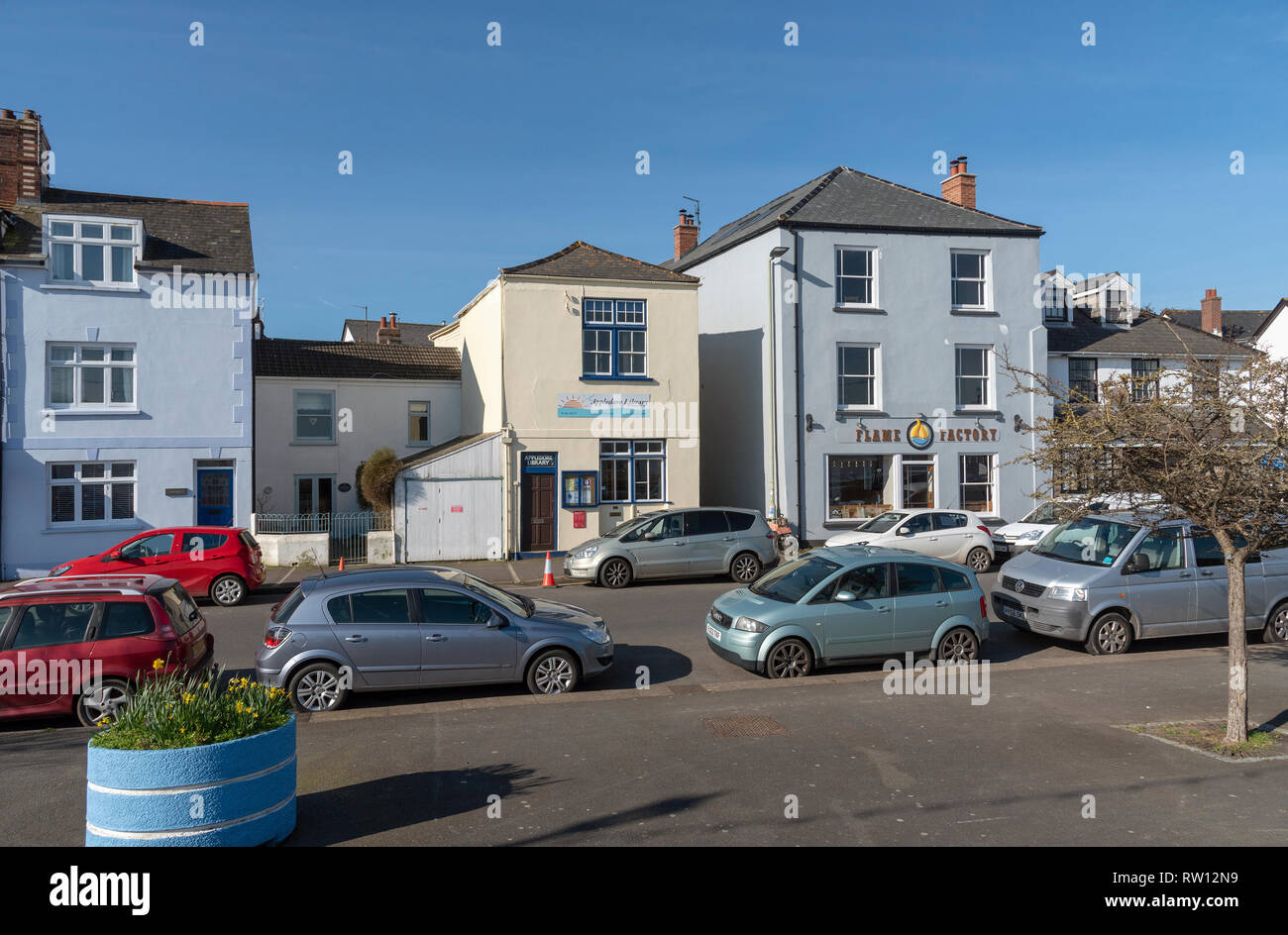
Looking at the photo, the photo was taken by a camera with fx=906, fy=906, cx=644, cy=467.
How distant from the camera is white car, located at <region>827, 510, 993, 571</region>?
67.2ft

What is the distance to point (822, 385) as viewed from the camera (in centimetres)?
2536

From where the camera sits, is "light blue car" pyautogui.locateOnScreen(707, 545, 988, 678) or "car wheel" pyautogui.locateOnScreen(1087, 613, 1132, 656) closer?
"light blue car" pyautogui.locateOnScreen(707, 545, 988, 678)

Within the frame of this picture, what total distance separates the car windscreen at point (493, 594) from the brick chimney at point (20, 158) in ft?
61.8

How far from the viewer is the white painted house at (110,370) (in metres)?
20.7

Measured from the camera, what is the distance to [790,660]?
11.0 m

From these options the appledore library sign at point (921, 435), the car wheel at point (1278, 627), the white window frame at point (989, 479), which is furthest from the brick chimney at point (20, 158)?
the car wheel at point (1278, 627)

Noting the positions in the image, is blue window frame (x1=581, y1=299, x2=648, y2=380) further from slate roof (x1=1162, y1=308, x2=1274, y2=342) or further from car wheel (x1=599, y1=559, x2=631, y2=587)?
slate roof (x1=1162, y1=308, x2=1274, y2=342)

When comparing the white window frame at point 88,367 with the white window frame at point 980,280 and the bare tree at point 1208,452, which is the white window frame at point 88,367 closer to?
the bare tree at point 1208,452

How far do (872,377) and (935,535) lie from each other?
21.8 feet

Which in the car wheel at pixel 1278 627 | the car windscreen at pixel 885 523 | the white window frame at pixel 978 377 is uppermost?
the white window frame at pixel 978 377

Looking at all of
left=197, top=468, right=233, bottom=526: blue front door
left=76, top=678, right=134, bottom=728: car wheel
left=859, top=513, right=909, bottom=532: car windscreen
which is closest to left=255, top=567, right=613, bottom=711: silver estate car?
left=76, top=678, right=134, bottom=728: car wheel

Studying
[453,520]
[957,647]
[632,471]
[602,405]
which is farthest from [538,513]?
[957,647]

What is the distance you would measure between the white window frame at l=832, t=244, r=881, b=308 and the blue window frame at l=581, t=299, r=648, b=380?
5.70 meters
